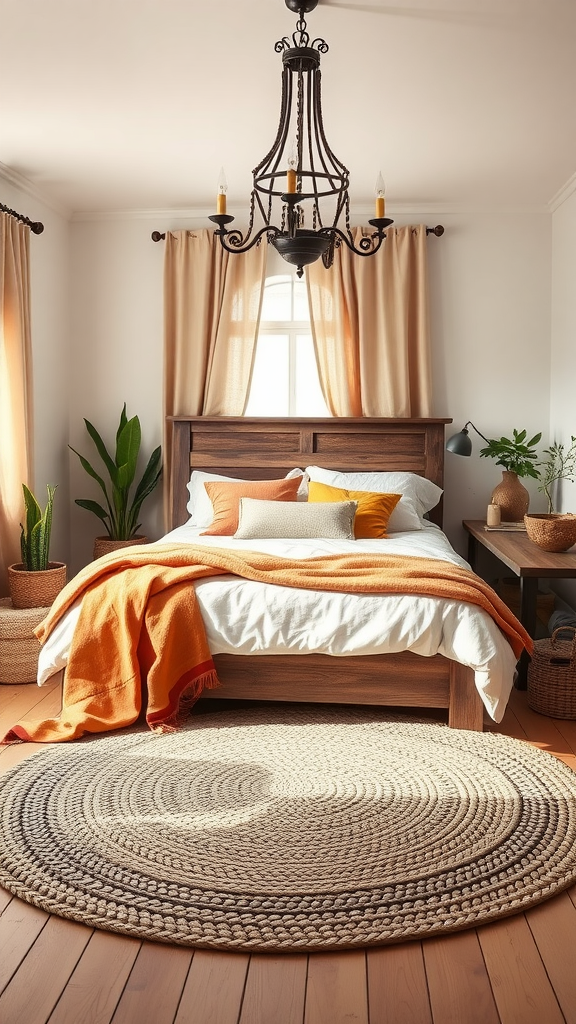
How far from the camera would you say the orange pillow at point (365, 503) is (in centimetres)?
463

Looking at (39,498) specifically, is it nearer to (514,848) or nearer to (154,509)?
(154,509)

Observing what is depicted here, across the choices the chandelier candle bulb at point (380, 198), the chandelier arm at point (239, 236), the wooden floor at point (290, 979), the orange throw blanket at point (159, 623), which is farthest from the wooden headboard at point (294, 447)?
the wooden floor at point (290, 979)

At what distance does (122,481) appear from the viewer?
5402 mm

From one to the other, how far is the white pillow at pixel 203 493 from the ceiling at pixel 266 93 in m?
1.68

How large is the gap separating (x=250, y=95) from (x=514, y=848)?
3038mm

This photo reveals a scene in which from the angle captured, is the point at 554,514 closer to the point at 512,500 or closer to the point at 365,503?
the point at 512,500

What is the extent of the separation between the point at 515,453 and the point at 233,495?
1726 millimetres

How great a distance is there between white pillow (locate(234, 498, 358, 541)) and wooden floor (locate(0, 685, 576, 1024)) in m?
2.42

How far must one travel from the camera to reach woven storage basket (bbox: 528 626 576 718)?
366 cm

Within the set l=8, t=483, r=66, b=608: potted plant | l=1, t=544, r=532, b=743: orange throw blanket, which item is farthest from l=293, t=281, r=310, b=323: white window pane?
l=1, t=544, r=532, b=743: orange throw blanket

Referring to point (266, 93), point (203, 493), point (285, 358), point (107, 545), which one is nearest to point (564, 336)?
point (285, 358)

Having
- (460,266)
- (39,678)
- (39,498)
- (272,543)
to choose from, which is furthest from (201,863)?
(460,266)

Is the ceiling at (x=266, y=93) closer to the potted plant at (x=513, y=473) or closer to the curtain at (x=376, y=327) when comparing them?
the curtain at (x=376, y=327)

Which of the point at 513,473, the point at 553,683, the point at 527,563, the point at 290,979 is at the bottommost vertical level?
the point at 290,979
